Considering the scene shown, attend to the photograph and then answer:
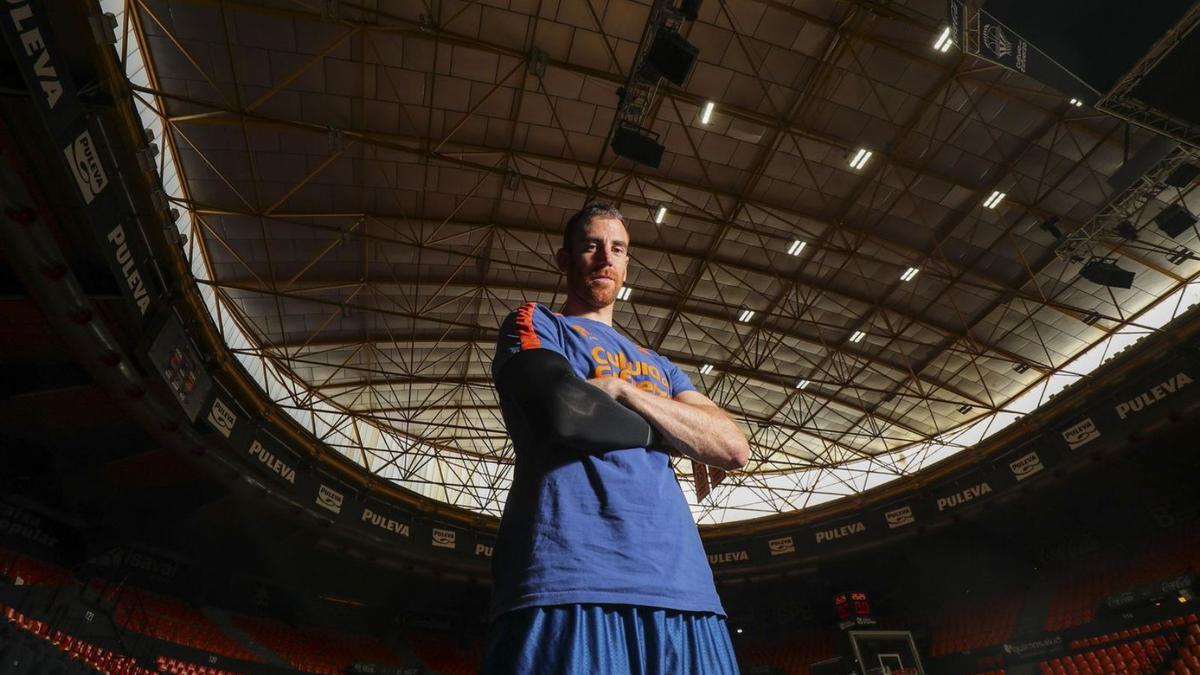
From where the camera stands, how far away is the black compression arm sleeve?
124cm

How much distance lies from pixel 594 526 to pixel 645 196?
47.1 ft

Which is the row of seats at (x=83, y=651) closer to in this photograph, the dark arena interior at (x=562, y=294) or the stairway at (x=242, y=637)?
the dark arena interior at (x=562, y=294)

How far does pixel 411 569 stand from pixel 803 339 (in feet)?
48.1

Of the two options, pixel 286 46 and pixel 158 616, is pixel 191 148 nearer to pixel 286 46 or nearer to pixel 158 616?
pixel 286 46

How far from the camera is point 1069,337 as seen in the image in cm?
1839

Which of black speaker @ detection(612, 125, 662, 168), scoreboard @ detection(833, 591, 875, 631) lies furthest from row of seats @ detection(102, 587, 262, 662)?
scoreboard @ detection(833, 591, 875, 631)

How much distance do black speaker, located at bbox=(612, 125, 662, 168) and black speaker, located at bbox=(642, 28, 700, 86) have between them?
1441 millimetres

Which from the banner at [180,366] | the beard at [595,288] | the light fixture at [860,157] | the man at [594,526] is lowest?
the man at [594,526]

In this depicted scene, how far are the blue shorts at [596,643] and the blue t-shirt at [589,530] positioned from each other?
3 cm

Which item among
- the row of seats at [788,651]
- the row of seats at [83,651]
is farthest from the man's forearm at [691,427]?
the row of seats at [788,651]

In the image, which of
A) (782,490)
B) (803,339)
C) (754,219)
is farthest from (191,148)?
(782,490)

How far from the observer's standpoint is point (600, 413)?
1283mm

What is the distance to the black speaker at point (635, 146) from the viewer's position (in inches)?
456

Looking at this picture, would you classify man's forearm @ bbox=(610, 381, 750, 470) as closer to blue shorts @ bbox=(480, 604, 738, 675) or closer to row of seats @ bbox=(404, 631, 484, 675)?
blue shorts @ bbox=(480, 604, 738, 675)
